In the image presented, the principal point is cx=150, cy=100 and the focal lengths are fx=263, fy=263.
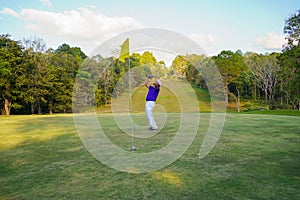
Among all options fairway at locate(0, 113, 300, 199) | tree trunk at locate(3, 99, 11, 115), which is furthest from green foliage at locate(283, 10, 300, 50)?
tree trunk at locate(3, 99, 11, 115)

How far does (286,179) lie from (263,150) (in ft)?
6.52

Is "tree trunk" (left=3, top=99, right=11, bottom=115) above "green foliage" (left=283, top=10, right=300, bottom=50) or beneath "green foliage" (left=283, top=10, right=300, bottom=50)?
beneath

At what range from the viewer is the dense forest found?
17.8 m

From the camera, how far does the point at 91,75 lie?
17.1m

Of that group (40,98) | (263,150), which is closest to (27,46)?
(40,98)

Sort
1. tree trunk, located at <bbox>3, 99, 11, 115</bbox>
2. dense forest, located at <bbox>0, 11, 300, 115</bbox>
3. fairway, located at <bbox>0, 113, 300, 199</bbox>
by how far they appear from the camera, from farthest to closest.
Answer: tree trunk, located at <bbox>3, 99, 11, 115</bbox>, dense forest, located at <bbox>0, 11, 300, 115</bbox>, fairway, located at <bbox>0, 113, 300, 199</bbox>

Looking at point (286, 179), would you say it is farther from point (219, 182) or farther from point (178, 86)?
point (178, 86)

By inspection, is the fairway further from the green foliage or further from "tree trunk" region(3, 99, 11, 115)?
"tree trunk" region(3, 99, 11, 115)

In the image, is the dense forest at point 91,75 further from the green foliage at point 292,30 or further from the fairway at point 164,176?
the fairway at point 164,176

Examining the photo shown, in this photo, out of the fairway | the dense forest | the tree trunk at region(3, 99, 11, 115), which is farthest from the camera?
the tree trunk at region(3, 99, 11, 115)

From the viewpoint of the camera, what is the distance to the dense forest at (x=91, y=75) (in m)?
17.8

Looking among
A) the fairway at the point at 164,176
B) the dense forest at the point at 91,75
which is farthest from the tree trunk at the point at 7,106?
the fairway at the point at 164,176

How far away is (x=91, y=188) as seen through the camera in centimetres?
324

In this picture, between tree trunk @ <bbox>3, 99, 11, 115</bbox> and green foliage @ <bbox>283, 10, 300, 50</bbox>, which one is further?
tree trunk @ <bbox>3, 99, 11, 115</bbox>
